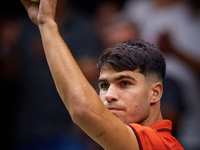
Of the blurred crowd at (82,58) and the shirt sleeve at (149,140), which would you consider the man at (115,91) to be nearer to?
the shirt sleeve at (149,140)

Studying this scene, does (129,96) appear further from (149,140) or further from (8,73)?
(8,73)

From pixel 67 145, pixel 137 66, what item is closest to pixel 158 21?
pixel 137 66

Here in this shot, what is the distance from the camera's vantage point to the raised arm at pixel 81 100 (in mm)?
809

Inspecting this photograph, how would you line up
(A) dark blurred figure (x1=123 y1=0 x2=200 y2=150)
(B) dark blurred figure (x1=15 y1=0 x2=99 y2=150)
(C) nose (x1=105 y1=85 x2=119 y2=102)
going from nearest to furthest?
(C) nose (x1=105 y1=85 x2=119 y2=102)
(A) dark blurred figure (x1=123 y1=0 x2=200 y2=150)
(B) dark blurred figure (x1=15 y1=0 x2=99 y2=150)

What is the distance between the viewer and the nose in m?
1.16

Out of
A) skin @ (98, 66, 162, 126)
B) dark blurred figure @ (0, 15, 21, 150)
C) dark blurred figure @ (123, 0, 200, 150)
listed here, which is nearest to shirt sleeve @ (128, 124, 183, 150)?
A: skin @ (98, 66, 162, 126)

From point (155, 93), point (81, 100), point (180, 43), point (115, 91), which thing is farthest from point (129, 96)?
point (180, 43)

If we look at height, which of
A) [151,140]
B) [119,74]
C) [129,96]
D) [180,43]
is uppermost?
[180,43]

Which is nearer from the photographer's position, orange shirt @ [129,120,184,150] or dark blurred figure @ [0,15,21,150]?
orange shirt @ [129,120,184,150]

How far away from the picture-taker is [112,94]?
46.3 inches

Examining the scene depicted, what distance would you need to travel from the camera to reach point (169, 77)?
7.04 ft

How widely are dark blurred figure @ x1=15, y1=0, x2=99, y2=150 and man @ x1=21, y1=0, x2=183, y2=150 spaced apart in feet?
3.74

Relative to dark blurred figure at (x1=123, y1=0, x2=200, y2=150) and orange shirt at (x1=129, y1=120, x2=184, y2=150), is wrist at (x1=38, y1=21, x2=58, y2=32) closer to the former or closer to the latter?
orange shirt at (x1=129, y1=120, x2=184, y2=150)

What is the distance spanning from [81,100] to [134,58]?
1.72 feet
